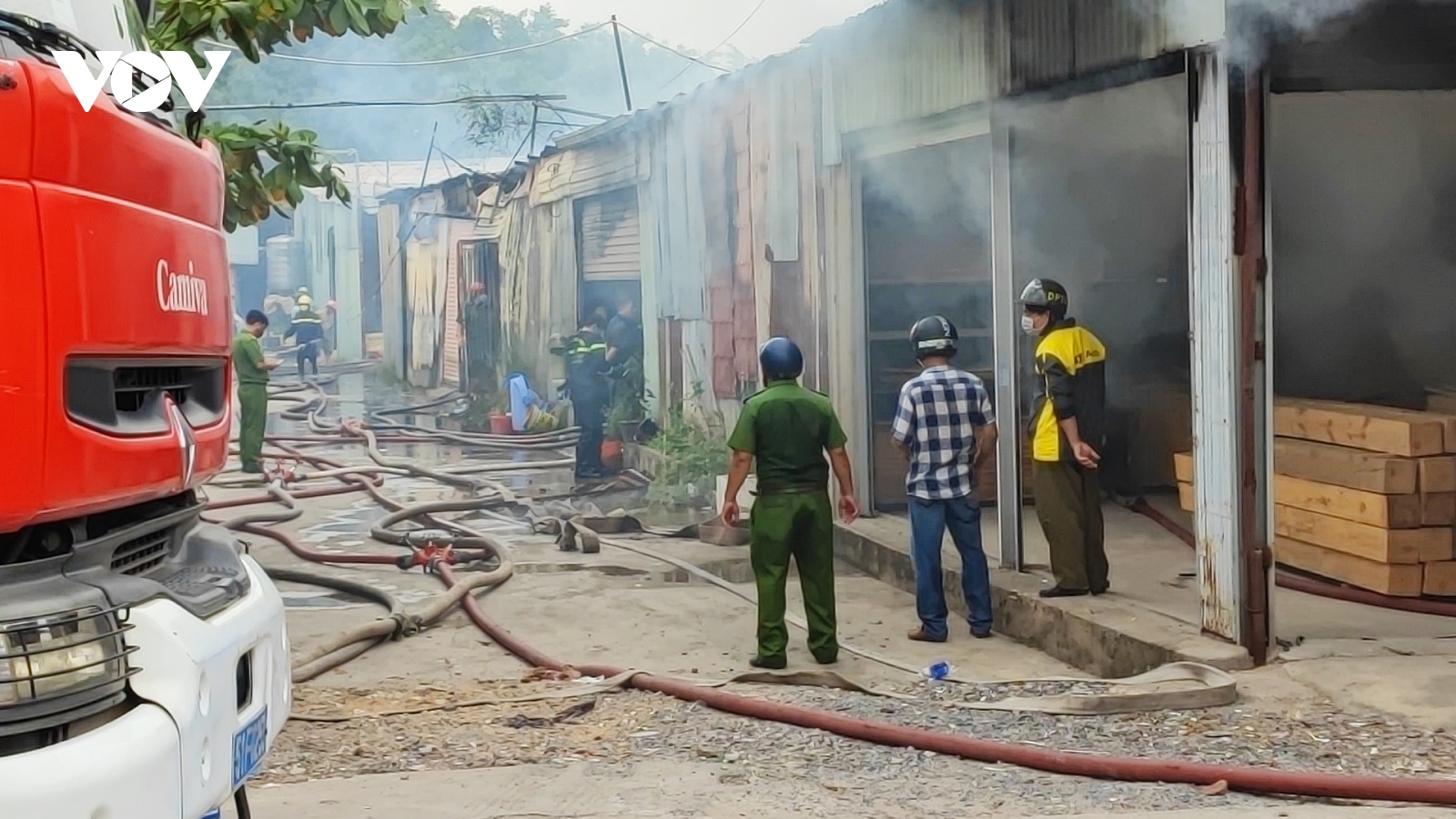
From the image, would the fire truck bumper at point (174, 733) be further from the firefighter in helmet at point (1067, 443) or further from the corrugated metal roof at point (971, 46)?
the firefighter in helmet at point (1067, 443)

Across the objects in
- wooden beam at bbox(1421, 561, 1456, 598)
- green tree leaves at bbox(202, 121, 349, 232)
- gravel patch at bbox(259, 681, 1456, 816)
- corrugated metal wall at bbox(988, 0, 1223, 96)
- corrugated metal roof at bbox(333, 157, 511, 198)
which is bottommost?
gravel patch at bbox(259, 681, 1456, 816)

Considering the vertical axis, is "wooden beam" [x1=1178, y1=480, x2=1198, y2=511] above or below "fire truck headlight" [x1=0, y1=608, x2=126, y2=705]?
below

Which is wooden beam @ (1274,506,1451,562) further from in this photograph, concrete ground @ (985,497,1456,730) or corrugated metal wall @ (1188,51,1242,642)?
corrugated metal wall @ (1188,51,1242,642)

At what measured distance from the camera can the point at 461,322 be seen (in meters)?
26.8

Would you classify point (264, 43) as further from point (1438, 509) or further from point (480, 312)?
point (480, 312)

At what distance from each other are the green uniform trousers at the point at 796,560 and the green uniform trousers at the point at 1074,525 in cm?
134

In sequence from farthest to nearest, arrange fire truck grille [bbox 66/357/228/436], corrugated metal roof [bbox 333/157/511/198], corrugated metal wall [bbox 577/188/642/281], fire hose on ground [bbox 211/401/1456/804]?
1. corrugated metal roof [bbox 333/157/511/198]
2. corrugated metal wall [bbox 577/188/642/281]
3. fire hose on ground [bbox 211/401/1456/804]
4. fire truck grille [bbox 66/357/228/436]

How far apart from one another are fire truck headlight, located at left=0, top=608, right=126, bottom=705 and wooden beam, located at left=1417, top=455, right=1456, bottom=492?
665cm

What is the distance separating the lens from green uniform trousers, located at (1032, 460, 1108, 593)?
27.2 feet

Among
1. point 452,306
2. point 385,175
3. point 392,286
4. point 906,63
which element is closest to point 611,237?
point 906,63

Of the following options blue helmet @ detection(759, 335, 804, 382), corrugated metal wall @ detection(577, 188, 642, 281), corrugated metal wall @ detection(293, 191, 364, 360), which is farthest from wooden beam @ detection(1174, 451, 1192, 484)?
corrugated metal wall @ detection(293, 191, 364, 360)

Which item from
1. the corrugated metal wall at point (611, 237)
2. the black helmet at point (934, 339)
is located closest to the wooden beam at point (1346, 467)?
the black helmet at point (934, 339)

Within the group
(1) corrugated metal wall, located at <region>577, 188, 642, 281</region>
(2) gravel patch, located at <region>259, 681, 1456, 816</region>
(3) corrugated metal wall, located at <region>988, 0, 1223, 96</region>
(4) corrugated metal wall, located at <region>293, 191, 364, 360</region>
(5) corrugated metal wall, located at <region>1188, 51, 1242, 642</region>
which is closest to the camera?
(2) gravel patch, located at <region>259, 681, 1456, 816</region>

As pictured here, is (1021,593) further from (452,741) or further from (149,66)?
(149,66)
